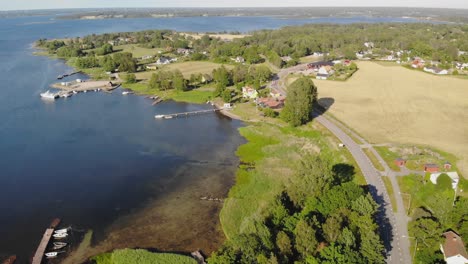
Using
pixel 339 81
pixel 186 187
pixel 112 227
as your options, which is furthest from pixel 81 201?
pixel 339 81

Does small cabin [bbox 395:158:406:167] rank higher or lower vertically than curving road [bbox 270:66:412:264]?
higher

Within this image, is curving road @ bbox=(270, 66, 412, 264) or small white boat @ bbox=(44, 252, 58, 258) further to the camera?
small white boat @ bbox=(44, 252, 58, 258)

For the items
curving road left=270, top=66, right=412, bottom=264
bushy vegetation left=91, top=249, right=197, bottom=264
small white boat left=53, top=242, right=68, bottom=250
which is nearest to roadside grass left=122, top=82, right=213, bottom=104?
curving road left=270, top=66, right=412, bottom=264

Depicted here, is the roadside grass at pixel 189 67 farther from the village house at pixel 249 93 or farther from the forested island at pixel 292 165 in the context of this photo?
the village house at pixel 249 93

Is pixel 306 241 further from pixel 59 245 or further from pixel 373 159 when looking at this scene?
pixel 373 159

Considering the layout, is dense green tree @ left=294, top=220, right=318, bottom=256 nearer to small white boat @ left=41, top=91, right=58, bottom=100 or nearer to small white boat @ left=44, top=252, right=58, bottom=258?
small white boat @ left=44, top=252, right=58, bottom=258

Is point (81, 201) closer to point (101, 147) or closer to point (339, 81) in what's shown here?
point (101, 147)

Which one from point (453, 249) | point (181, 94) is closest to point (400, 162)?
point (453, 249)
